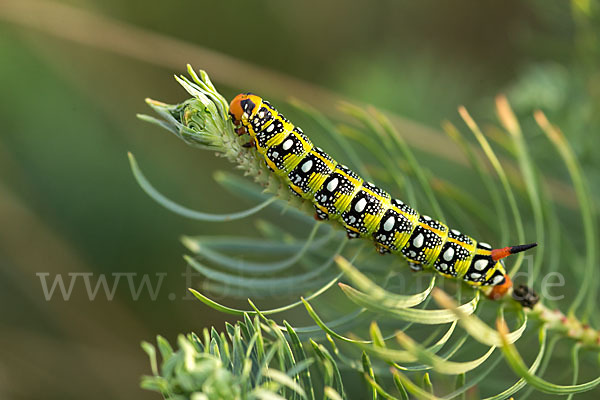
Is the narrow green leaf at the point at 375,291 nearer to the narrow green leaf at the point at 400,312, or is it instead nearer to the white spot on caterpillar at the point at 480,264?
the narrow green leaf at the point at 400,312

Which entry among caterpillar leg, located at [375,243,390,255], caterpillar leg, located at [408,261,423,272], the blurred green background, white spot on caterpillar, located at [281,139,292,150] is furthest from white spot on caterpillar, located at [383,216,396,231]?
the blurred green background

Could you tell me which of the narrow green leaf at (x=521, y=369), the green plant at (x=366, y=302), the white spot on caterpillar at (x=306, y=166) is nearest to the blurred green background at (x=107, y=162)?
the green plant at (x=366, y=302)

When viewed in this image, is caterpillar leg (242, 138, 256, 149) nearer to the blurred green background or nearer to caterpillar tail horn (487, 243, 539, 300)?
caterpillar tail horn (487, 243, 539, 300)

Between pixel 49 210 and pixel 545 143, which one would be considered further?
pixel 49 210

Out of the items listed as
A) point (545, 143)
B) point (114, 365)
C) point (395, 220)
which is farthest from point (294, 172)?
point (114, 365)

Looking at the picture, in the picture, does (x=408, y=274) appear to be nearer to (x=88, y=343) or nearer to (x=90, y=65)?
(x=88, y=343)

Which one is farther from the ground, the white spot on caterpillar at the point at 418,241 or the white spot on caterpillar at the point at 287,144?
the white spot on caterpillar at the point at 418,241
